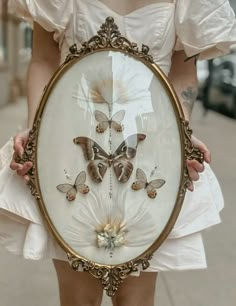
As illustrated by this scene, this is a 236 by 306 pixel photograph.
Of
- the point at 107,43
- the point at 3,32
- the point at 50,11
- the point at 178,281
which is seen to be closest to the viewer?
the point at 107,43

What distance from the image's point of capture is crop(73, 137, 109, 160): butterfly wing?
5.08ft

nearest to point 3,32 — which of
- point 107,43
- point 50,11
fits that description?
point 50,11

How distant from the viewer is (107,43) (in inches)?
60.4

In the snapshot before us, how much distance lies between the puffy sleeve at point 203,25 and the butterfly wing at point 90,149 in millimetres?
323

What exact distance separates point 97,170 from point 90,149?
5 centimetres

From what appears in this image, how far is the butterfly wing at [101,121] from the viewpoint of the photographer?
5.09 ft

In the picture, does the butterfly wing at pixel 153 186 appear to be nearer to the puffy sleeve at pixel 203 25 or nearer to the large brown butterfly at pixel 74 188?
the large brown butterfly at pixel 74 188

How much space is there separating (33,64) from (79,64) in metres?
0.23

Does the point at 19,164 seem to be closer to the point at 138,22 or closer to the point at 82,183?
the point at 82,183

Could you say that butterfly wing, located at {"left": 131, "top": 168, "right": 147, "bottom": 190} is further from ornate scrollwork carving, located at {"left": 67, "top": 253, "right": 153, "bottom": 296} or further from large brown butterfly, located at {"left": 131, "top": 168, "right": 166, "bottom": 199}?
ornate scrollwork carving, located at {"left": 67, "top": 253, "right": 153, "bottom": 296}

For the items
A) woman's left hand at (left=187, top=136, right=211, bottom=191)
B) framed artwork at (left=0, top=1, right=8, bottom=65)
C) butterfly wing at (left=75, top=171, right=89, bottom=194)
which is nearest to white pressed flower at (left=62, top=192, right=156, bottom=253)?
butterfly wing at (left=75, top=171, right=89, bottom=194)

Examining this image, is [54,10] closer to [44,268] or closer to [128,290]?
[128,290]

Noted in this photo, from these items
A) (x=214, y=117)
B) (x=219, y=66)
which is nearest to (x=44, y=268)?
(x=214, y=117)

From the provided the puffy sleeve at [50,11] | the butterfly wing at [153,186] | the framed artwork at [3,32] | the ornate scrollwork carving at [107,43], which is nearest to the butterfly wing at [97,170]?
the butterfly wing at [153,186]
